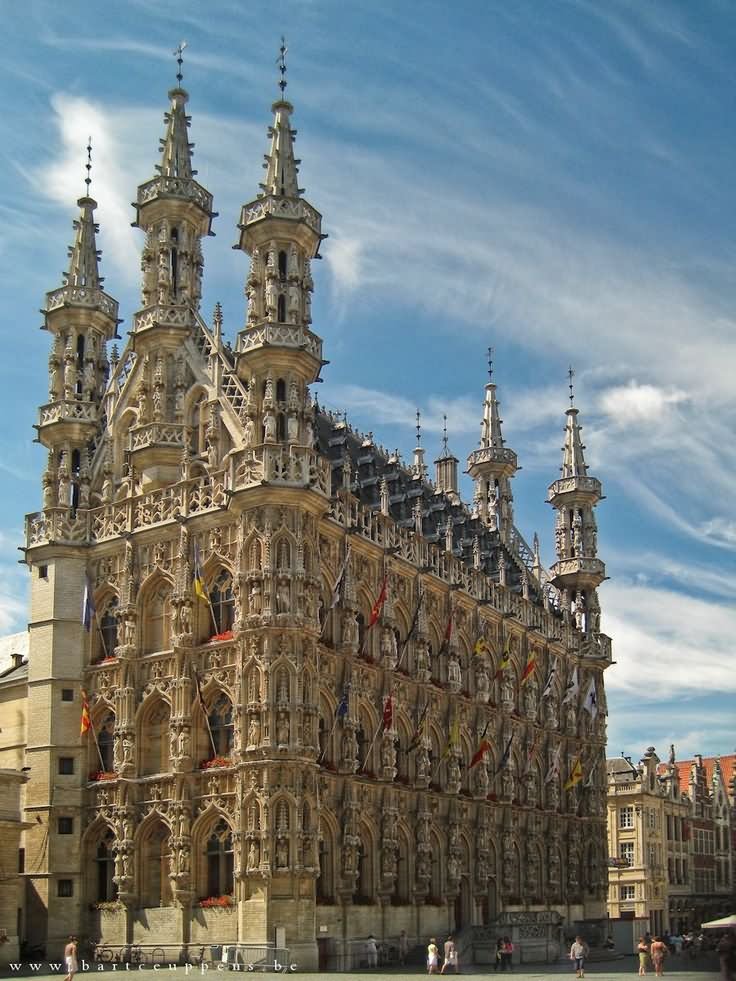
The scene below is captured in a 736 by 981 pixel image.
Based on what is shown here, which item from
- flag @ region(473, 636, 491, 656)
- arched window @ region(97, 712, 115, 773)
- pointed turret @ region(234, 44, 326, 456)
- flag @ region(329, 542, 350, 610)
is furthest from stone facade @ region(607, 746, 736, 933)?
pointed turret @ region(234, 44, 326, 456)

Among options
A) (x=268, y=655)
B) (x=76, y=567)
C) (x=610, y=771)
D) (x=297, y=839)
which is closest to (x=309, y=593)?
(x=268, y=655)

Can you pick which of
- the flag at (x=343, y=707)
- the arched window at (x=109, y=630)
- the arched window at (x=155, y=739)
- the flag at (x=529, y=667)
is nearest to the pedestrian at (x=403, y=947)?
the flag at (x=343, y=707)

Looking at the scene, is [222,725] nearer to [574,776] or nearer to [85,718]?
[85,718]

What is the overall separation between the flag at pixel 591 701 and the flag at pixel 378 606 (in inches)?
1127

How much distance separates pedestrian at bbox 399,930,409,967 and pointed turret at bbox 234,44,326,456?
2065 centimetres

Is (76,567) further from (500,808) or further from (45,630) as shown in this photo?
(500,808)

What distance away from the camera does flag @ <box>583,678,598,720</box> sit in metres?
79.1

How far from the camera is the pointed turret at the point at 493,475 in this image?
278 ft

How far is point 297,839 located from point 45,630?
15.8 meters

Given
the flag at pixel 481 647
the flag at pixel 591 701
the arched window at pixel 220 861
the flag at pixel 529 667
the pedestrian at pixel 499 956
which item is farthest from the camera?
the flag at pixel 591 701

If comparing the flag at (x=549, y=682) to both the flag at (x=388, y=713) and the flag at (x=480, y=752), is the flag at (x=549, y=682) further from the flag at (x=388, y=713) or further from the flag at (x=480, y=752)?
the flag at (x=388, y=713)

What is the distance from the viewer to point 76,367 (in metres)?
57.9

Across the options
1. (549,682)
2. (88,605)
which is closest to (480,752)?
(549,682)

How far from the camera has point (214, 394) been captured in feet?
174
